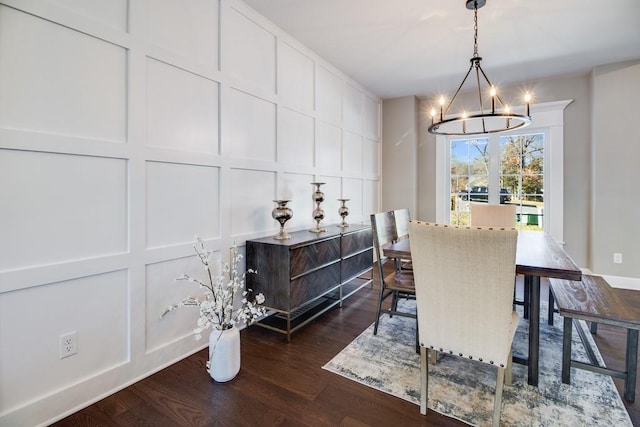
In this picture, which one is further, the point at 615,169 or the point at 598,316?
the point at 615,169

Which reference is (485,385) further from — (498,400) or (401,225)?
(401,225)

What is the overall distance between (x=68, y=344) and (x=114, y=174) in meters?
0.93

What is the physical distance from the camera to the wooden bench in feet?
5.62

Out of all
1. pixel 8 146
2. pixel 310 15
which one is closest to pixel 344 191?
pixel 310 15

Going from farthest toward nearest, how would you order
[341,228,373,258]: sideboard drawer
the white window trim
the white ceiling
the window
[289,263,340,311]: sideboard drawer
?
the window
the white window trim
[341,228,373,258]: sideboard drawer
the white ceiling
[289,263,340,311]: sideboard drawer

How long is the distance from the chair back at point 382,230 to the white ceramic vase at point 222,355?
4.18ft

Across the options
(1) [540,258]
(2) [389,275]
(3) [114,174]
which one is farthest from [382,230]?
(3) [114,174]

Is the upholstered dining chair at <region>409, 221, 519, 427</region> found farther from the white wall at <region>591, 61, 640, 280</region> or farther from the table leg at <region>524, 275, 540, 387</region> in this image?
the white wall at <region>591, 61, 640, 280</region>

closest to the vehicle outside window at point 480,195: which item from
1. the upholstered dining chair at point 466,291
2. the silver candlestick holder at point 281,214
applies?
the silver candlestick holder at point 281,214

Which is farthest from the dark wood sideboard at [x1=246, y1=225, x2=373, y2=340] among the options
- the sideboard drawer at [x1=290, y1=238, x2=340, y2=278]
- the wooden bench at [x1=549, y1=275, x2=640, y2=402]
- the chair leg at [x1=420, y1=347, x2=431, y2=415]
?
the wooden bench at [x1=549, y1=275, x2=640, y2=402]

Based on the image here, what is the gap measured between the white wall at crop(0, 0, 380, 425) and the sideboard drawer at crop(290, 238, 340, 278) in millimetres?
493

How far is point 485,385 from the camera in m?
1.88

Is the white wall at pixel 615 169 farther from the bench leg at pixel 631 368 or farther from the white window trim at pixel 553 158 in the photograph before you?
the bench leg at pixel 631 368

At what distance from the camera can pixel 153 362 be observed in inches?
80.0
